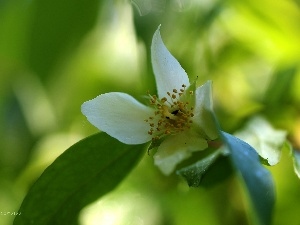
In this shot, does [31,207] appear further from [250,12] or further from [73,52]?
[250,12]

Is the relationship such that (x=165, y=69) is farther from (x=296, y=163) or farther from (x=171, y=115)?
(x=296, y=163)

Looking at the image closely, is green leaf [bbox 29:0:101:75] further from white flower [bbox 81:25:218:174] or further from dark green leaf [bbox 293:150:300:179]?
dark green leaf [bbox 293:150:300:179]

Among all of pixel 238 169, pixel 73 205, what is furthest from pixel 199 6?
pixel 238 169

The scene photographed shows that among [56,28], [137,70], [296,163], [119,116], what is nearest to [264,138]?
[296,163]

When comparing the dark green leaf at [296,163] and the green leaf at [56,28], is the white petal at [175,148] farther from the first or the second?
the green leaf at [56,28]

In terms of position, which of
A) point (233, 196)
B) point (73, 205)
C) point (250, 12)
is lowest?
point (233, 196)

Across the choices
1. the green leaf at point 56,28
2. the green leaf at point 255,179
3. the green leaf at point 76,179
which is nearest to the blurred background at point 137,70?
the green leaf at point 56,28
